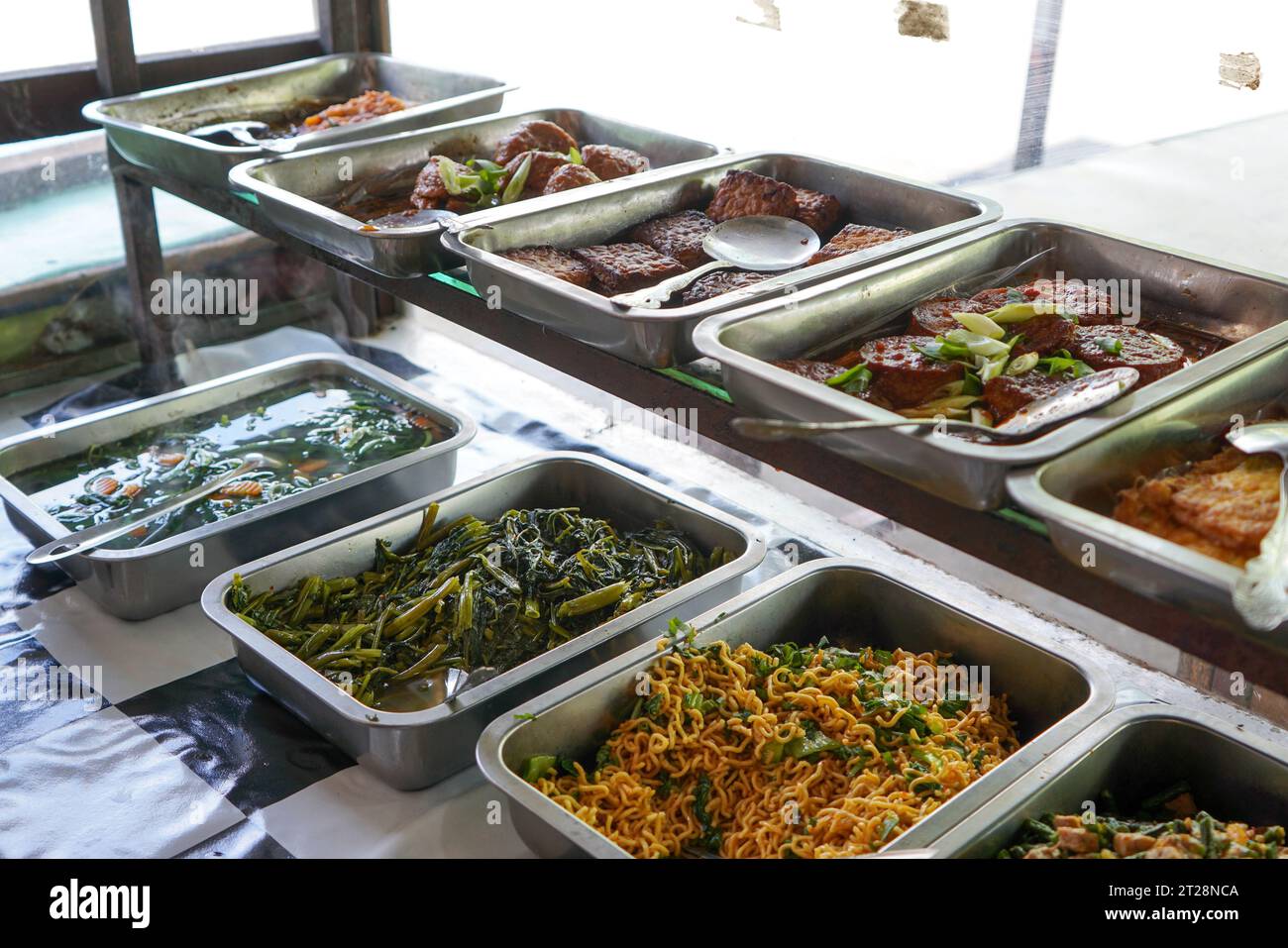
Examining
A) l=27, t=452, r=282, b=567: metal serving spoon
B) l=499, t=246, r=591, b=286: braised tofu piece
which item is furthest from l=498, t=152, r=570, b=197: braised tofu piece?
l=27, t=452, r=282, b=567: metal serving spoon

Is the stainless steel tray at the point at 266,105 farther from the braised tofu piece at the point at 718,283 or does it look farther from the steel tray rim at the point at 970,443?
the steel tray rim at the point at 970,443

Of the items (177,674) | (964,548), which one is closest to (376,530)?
(177,674)

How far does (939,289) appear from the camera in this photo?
6.36ft

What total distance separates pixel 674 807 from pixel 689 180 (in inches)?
50.0

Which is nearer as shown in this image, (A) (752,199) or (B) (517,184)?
(A) (752,199)

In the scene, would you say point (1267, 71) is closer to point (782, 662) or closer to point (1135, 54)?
point (1135, 54)

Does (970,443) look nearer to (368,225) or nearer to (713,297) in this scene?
(713,297)

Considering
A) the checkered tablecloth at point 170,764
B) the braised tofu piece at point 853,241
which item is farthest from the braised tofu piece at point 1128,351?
the checkered tablecloth at point 170,764

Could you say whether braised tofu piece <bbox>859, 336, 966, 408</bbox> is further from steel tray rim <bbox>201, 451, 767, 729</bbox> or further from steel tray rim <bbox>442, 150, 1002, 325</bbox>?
steel tray rim <bbox>201, 451, 767, 729</bbox>

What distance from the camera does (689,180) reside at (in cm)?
240

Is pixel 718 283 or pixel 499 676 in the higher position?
pixel 718 283

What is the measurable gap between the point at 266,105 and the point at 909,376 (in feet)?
7.63

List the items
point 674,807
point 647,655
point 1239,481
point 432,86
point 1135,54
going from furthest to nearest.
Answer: point 432,86, point 1135,54, point 647,655, point 674,807, point 1239,481

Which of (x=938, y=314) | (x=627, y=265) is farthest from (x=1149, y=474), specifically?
(x=627, y=265)
